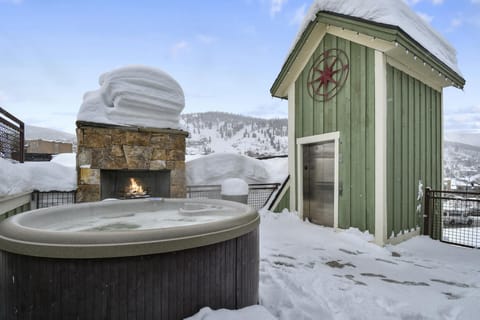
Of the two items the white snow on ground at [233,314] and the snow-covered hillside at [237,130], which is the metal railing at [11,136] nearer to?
the white snow on ground at [233,314]

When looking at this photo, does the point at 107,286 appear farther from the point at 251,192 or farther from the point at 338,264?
the point at 251,192

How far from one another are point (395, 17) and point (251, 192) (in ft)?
16.1

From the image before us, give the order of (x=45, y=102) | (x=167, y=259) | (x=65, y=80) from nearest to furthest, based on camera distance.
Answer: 1. (x=167, y=259)
2. (x=65, y=80)
3. (x=45, y=102)

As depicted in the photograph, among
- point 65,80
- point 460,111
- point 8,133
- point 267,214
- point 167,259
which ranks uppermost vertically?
point 460,111

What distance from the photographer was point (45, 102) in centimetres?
1259

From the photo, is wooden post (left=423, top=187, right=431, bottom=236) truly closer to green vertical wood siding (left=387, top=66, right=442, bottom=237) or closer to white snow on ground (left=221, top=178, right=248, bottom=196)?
green vertical wood siding (left=387, top=66, right=442, bottom=237)

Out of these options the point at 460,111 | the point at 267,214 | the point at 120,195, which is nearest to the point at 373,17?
the point at 267,214

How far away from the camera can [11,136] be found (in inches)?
176

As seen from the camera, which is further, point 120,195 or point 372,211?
point 120,195

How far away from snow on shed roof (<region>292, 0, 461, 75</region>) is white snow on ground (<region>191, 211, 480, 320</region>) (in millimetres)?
3425

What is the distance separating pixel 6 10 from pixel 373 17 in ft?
21.6

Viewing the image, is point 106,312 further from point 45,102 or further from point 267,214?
point 45,102

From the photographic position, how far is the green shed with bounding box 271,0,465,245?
12.6ft

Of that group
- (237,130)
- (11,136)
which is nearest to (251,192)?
→ (11,136)
